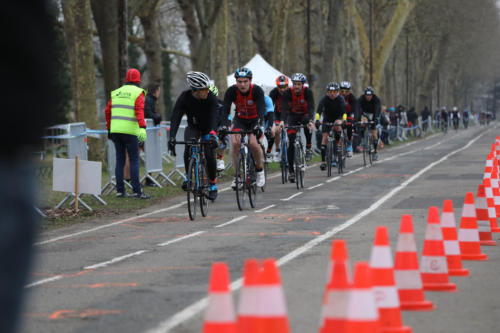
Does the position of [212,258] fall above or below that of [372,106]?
below

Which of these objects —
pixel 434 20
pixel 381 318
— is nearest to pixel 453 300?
pixel 381 318

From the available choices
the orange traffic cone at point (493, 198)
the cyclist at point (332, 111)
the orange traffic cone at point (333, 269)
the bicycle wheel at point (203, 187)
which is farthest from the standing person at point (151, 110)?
the orange traffic cone at point (333, 269)

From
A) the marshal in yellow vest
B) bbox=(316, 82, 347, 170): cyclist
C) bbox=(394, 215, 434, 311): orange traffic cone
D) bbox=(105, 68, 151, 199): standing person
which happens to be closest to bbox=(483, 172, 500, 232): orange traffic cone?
bbox=(394, 215, 434, 311): orange traffic cone

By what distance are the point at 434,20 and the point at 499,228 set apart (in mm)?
59270

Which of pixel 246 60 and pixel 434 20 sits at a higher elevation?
pixel 434 20

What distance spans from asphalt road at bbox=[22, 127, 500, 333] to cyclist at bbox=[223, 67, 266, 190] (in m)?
0.84

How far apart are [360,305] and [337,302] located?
0.16 metres

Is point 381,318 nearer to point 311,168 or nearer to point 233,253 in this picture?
point 233,253

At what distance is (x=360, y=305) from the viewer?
4.36 m

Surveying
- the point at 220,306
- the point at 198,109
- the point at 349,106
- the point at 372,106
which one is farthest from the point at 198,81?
the point at 372,106

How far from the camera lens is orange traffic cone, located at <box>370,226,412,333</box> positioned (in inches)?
217

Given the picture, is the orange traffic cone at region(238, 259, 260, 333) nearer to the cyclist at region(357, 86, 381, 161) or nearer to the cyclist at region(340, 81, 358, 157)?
the cyclist at region(340, 81, 358, 157)

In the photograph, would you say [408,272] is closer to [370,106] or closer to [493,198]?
[493,198]

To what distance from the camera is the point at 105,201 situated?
1636cm
